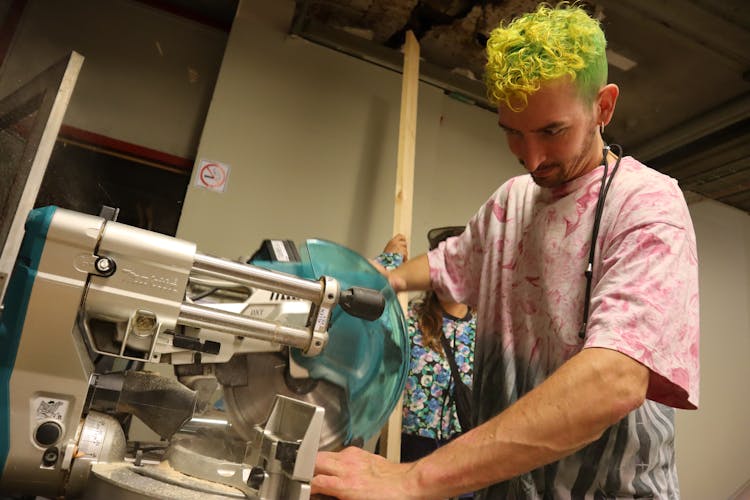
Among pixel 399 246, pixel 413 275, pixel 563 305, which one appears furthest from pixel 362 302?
pixel 399 246

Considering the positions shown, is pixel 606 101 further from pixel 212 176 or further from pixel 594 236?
pixel 212 176

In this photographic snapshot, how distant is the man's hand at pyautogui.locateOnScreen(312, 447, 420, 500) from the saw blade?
54 mm

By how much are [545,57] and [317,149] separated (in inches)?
63.0

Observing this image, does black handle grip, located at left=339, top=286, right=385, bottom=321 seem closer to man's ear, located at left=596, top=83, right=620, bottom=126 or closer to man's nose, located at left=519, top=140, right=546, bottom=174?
man's nose, located at left=519, top=140, right=546, bottom=174

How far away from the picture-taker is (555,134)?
88 centimetres

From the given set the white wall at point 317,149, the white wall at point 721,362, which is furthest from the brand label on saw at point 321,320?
the white wall at point 721,362

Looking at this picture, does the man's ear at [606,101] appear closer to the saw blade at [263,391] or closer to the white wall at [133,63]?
the saw blade at [263,391]

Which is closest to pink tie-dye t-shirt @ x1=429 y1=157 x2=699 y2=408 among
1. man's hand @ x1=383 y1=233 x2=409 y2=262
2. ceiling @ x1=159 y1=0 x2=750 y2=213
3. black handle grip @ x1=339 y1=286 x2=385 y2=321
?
black handle grip @ x1=339 y1=286 x2=385 y2=321

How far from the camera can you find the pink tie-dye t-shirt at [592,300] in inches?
27.2

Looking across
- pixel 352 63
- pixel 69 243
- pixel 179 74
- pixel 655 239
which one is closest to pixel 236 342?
pixel 69 243

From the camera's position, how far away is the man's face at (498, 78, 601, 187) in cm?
86

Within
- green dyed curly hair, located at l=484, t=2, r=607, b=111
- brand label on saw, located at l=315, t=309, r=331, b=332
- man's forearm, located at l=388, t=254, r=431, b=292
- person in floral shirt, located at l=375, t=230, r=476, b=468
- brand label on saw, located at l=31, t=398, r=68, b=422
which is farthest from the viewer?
person in floral shirt, located at l=375, t=230, r=476, b=468

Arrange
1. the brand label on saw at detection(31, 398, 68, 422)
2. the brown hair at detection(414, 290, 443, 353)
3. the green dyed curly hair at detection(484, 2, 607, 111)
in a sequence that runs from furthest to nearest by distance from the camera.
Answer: the brown hair at detection(414, 290, 443, 353) → the green dyed curly hair at detection(484, 2, 607, 111) → the brand label on saw at detection(31, 398, 68, 422)

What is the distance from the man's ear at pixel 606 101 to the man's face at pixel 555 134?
0.10 feet
